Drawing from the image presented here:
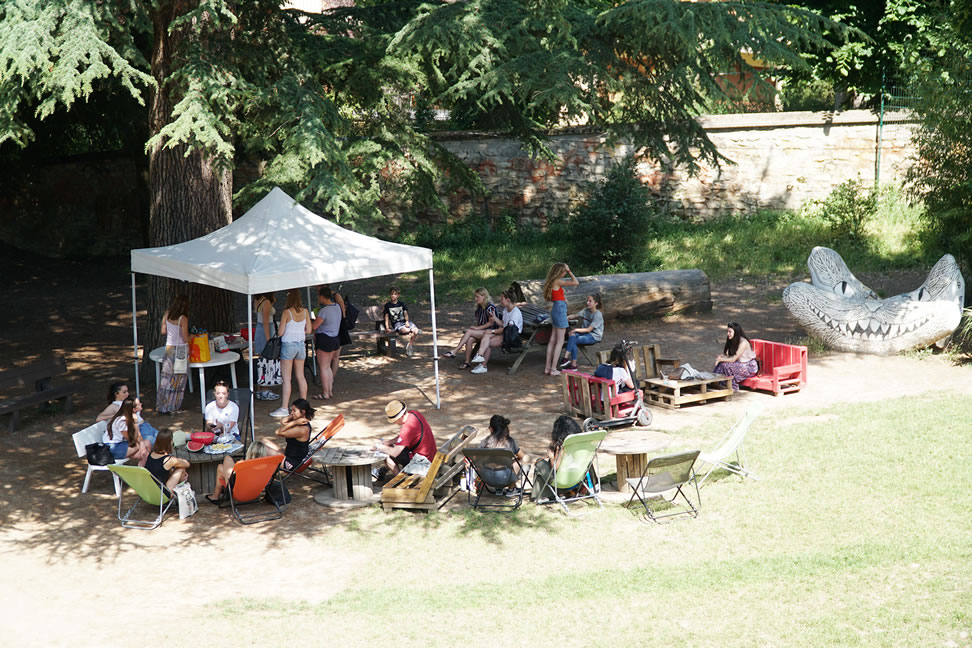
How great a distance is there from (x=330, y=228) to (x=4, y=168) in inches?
473

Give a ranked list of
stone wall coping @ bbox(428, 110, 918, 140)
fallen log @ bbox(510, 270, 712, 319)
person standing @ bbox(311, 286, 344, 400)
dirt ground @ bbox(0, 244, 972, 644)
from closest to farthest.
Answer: dirt ground @ bbox(0, 244, 972, 644), person standing @ bbox(311, 286, 344, 400), fallen log @ bbox(510, 270, 712, 319), stone wall coping @ bbox(428, 110, 918, 140)

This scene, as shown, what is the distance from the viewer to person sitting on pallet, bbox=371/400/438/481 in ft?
29.8

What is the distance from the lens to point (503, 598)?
6977 millimetres

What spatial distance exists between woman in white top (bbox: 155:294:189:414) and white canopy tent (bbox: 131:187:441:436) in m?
0.45

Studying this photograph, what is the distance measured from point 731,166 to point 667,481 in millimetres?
13896

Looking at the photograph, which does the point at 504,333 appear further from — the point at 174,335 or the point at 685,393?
the point at 174,335

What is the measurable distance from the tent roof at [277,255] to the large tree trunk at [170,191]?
131 cm

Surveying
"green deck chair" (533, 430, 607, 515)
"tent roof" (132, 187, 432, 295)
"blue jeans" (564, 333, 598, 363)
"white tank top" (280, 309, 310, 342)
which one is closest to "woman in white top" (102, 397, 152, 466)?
"tent roof" (132, 187, 432, 295)

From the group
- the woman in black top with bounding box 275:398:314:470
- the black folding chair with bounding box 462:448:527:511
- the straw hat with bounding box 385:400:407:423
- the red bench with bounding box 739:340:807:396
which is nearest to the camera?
the black folding chair with bounding box 462:448:527:511

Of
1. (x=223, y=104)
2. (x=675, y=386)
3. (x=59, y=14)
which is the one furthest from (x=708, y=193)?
(x=59, y=14)

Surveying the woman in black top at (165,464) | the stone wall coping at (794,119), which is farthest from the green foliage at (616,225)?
the woman in black top at (165,464)

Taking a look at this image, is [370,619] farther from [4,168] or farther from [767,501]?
[4,168]

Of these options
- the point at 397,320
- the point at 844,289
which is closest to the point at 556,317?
the point at 397,320

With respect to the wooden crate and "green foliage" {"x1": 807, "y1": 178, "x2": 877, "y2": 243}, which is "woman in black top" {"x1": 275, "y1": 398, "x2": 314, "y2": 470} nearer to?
the wooden crate
